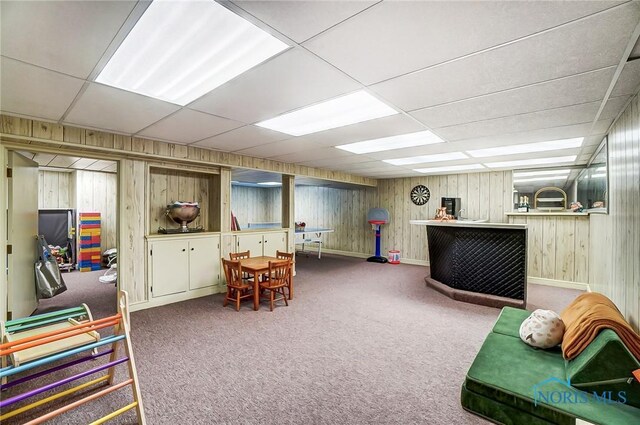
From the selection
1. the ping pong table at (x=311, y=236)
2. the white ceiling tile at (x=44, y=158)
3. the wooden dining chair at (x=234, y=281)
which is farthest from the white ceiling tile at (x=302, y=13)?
the ping pong table at (x=311, y=236)

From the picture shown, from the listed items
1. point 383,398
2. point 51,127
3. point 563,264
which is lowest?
point 383,398

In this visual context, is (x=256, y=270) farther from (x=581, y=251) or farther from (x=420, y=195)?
(x=581, y=251)

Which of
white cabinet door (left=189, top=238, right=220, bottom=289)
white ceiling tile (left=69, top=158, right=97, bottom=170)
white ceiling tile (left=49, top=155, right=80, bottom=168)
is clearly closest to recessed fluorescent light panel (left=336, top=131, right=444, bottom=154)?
white cabinet door (left=189, top=238, right=220, bottom=289)

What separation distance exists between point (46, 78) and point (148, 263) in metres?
2.63

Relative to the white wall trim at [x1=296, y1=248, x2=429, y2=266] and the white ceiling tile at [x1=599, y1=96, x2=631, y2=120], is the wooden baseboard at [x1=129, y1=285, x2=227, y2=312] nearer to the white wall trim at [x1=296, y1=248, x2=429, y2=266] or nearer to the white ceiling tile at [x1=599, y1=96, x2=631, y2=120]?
the white wall trim at [x1=296, y1=248, x2=429, y2=266]

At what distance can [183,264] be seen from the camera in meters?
4.31

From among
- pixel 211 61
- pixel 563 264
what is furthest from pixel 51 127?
pixel 563 264

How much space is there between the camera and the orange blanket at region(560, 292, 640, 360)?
5.49 feet

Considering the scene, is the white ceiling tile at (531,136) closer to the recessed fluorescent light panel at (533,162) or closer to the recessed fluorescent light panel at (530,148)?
the recessed fluorescent light panel at (530,148)

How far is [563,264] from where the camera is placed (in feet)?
17.4

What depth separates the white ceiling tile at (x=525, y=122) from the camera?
2.63 m

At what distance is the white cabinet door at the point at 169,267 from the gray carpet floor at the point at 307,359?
0.29m

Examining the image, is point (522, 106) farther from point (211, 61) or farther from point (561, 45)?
point (211, 61)

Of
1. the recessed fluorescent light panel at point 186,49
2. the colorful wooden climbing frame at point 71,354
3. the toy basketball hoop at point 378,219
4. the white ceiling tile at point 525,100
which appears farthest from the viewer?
the toy basketball hoop at point 378,219
